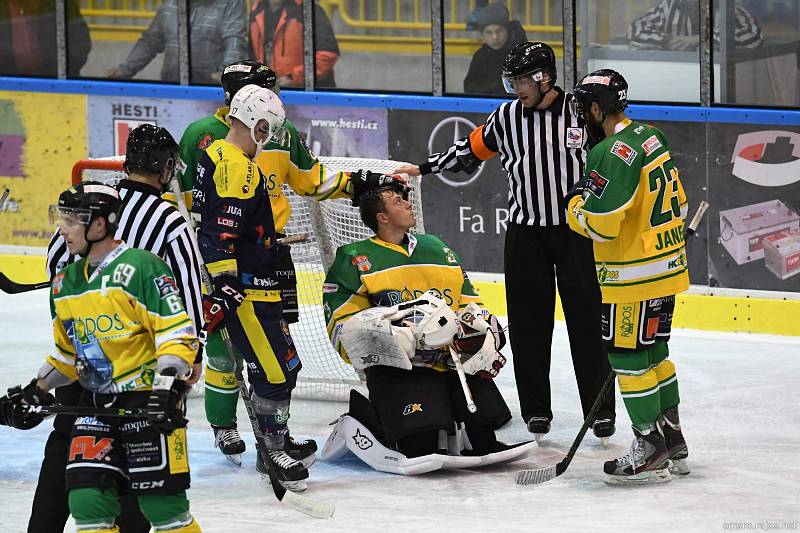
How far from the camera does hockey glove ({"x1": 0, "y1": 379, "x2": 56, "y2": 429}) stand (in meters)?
3.89

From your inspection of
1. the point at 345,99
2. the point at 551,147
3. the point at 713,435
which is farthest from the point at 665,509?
the point at 345,99

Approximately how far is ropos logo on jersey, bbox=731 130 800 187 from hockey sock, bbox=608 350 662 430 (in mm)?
2437

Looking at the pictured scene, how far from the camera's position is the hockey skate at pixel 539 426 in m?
5.68

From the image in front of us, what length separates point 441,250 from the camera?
553cm

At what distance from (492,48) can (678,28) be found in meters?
1.04

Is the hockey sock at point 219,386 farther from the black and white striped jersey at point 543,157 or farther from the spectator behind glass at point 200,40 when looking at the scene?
the spectator behind glass at point 200,40

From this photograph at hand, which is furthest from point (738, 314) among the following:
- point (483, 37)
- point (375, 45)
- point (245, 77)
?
point (245, 77)

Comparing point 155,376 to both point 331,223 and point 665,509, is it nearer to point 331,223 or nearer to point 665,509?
point 665,509

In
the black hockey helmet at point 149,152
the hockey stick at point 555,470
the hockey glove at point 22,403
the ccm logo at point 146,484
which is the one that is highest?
the black hockey helmet at point 149,152

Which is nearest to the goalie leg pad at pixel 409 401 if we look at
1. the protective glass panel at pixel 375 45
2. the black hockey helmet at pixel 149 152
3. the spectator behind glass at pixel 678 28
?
the black hockey helmet at pixel 149 152

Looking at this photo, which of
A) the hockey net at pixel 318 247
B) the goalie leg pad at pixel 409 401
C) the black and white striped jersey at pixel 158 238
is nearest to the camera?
the black and white striped jersey at pixel 158 238

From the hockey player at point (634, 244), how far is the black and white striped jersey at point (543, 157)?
0.59m

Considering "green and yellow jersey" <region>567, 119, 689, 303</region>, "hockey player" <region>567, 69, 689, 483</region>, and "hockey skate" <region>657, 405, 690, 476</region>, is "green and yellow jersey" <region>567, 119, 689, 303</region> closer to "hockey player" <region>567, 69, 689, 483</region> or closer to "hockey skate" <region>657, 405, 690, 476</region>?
"hockey player" <region>567, 69, 689, 483</region>

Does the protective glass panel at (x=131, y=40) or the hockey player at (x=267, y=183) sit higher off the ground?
the protective glass panel at (x=131, y=40)
